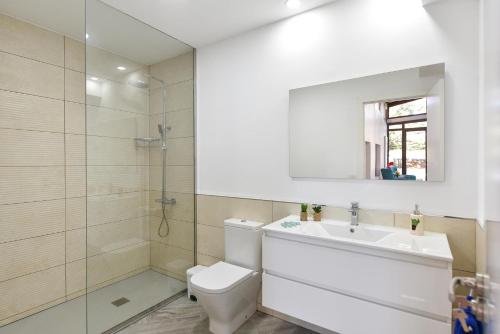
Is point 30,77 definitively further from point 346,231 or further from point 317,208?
point 346,231

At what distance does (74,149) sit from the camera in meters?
2.67

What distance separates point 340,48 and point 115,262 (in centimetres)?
258

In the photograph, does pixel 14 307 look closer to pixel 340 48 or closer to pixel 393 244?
pixel 393 244

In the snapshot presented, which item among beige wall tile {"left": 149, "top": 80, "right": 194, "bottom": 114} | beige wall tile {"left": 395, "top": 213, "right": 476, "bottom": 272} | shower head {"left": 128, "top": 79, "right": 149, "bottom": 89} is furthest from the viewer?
beige wall tile {"left": 149, "top": 80, "right": 194, "bottom": 114}

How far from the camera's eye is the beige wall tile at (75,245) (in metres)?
2.62

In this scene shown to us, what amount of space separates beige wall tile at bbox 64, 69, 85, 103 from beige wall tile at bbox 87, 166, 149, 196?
1.01 meters

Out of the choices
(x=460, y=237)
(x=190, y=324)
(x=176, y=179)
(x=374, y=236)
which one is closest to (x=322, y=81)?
(x=374, y=236)

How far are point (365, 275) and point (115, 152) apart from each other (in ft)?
6.88

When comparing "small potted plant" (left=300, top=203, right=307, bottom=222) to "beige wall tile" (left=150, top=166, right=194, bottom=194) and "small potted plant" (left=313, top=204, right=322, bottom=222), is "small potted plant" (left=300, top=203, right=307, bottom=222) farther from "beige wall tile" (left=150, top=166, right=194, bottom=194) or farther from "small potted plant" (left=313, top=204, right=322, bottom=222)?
"beige wall tile" (left=150, top=166, right=194, bottom=194)

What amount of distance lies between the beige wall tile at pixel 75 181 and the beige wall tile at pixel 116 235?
0.73 m

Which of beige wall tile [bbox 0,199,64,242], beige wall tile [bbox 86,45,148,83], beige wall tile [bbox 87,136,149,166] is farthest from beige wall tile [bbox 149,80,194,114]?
beige wall tile [bbox 0,199,64,242]

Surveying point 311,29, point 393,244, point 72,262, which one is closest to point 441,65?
point 311,29

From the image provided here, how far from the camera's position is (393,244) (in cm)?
152

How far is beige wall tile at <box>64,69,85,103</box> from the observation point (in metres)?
2.62
